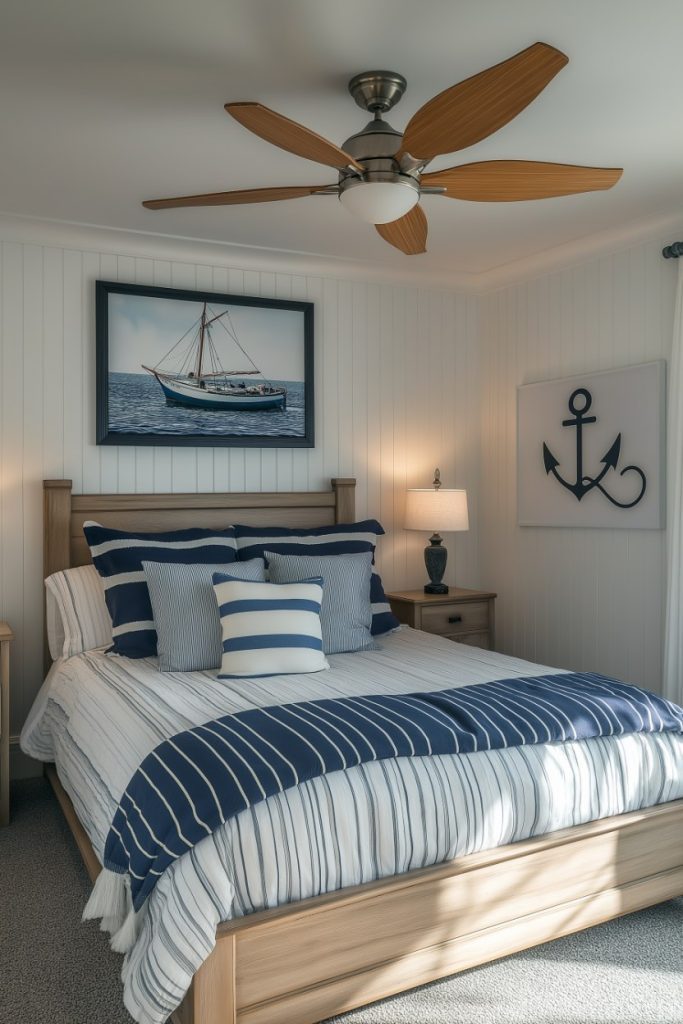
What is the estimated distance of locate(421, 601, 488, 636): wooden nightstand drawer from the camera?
4219 mm

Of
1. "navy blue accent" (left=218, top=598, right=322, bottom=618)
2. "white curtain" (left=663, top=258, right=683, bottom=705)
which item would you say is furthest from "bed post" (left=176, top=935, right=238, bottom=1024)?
"white curtain" (left=663, top=258, right=683, bottom=705)

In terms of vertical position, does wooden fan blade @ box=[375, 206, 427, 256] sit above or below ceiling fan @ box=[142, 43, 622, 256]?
below

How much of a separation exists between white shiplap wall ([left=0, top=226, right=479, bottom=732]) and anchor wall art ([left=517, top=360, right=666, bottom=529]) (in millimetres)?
546

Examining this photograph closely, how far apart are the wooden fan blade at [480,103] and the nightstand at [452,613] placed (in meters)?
2.46

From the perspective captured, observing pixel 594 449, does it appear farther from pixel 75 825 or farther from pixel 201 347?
pixel 75 825

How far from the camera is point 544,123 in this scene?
2736mm

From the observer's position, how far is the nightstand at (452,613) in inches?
165

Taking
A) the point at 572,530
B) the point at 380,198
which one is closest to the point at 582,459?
the point at 572,530

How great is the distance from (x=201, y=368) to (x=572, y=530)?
204 centimetres

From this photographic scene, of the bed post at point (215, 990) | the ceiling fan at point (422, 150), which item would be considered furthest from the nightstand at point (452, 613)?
the bed post at point (215, 990)

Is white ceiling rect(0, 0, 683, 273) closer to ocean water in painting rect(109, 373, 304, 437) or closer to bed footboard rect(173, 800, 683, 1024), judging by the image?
ocean water in painting rect(109, 373, 304, 437)

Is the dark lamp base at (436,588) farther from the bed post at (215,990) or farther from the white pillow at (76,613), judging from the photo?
the bed post at (215,990)

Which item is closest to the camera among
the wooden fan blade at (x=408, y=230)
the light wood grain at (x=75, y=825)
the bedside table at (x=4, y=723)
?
the light wood grain at (x=75, y=825)

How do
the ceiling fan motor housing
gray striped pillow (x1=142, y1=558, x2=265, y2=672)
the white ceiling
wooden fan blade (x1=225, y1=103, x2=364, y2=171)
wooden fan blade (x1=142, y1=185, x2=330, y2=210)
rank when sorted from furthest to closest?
gray striped pillow (x1=142, y1=558, x2=265, y2=672) < wooden fan blade (x1=142, y1=185, x2=330, y2=210) < the ceiling fan motor housing < the white ceiling < wooden fan blade (x1=225, y1=103, x2=364, y2=171)
